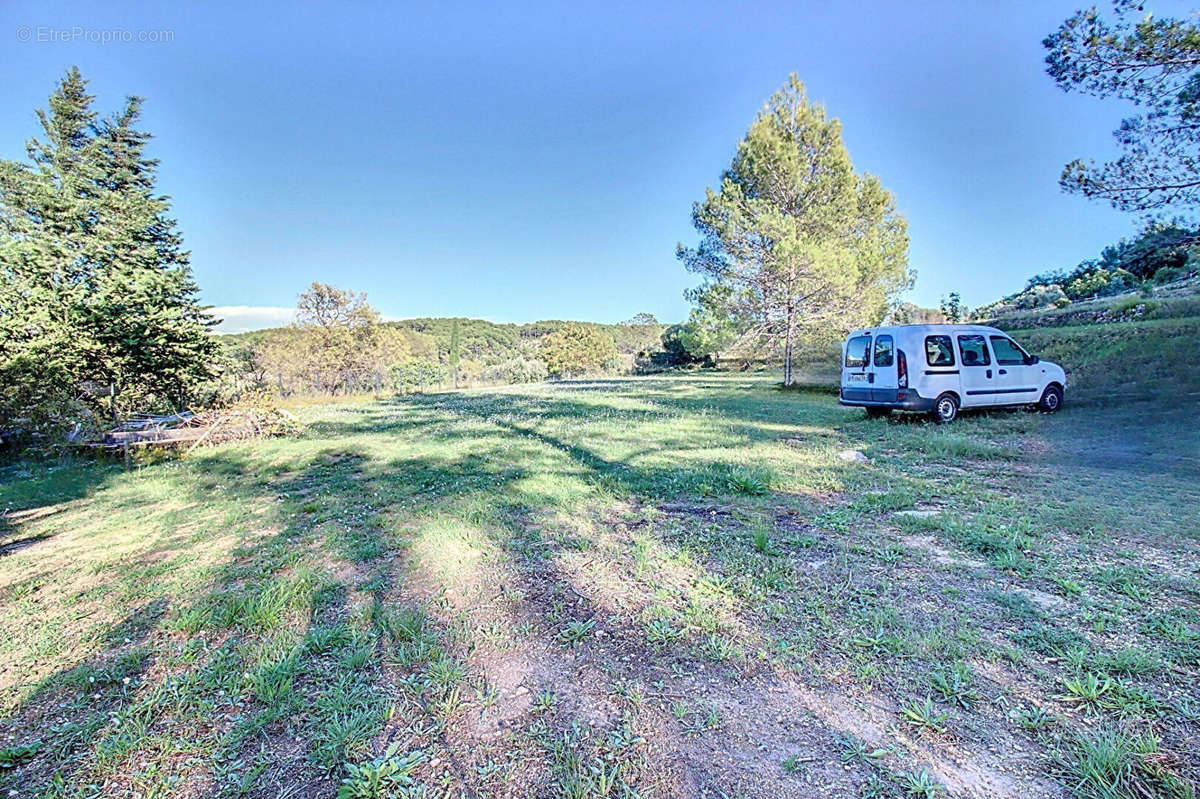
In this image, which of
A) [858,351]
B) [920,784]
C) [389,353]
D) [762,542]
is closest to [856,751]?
[920,784]

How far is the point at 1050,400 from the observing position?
31.7 ft

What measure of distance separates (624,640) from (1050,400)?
11.6 metres

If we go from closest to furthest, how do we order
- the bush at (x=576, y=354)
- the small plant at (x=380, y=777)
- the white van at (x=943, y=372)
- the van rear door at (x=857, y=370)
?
1. the small plant at (x=380, y=777)
2. the white van at (x=943, y=372)
3. the van rear door at (x=857, y=370)
4. the bush at (x=576, y=354)

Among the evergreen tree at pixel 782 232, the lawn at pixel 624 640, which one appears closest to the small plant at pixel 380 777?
the lawn at pixel 624 640

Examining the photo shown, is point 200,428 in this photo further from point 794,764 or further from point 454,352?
point 454,352

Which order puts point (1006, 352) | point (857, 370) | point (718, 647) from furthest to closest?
1. point (857, 370)
2. point (1006, 352)
3. point (718, 647)

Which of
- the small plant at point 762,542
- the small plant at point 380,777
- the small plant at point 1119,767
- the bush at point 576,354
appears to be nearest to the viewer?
the small plant at point 1119,767

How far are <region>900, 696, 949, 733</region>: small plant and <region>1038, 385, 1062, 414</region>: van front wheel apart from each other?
428 inches

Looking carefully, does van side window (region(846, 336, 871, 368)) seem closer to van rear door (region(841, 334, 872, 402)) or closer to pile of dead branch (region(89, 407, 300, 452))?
van rear door (region(841, 334, 872, 402))

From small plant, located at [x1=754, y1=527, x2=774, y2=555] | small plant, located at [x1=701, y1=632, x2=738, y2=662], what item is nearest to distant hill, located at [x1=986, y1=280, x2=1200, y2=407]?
small plant, located at [x1=754, y1=527, x2=774, y2=555]

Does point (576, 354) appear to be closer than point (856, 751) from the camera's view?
No

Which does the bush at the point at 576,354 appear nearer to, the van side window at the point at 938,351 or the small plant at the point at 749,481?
the van side window at the point at 938,351

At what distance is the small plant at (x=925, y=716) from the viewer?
172cm

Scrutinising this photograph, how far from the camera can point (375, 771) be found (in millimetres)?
1580
